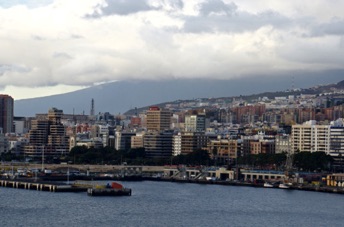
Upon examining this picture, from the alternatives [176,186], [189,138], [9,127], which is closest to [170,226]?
[176,186]

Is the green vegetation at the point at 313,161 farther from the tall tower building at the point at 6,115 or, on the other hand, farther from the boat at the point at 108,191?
the tall tower building at the point at 6,115

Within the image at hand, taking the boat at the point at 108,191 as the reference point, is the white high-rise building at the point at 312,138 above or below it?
above

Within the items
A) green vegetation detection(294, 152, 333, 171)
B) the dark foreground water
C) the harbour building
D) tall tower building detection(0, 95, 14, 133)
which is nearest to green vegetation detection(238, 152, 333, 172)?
green vegetation detection(294, 152, 333, 171)

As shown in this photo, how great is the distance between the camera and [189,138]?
103312mm

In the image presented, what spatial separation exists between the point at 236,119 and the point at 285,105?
1543 centimetres

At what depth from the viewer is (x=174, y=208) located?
48.5m

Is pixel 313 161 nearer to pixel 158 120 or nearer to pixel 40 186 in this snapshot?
pixel 40 186

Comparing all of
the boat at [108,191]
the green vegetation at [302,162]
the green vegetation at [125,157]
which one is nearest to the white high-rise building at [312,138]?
the green vegetation at [302,162]

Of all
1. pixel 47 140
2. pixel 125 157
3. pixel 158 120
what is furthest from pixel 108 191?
pixel 158 120

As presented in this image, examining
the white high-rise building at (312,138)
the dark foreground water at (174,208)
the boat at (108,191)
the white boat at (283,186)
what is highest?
the white high-rise building at (312,138)

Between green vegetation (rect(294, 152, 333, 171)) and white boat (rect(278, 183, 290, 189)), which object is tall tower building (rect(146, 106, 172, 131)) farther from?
white boat (rect(278, 183, 290, 189))

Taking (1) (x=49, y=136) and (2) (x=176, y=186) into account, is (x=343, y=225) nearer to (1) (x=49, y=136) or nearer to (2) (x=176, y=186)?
(2) (x=176, y=186)

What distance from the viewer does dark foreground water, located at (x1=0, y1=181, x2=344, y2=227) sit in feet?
138

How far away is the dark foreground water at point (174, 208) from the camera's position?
138ft
